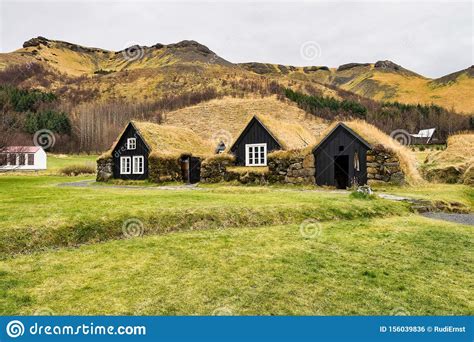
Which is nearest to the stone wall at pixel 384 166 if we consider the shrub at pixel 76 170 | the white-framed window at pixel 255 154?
the white-framed window at pixel 255 154

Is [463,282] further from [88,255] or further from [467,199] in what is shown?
[467,199]

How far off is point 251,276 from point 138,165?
107 feet

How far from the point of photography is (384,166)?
27.4 m

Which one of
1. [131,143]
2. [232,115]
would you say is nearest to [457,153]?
[131,143]

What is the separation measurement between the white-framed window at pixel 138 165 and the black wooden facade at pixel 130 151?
232mm

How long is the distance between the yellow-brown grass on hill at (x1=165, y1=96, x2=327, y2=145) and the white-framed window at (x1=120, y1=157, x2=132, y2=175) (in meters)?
62.4

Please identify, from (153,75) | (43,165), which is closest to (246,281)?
(43,165)

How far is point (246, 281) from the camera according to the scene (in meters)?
8.62

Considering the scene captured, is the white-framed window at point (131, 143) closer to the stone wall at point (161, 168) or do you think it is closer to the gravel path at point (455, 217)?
the stone wall at point (161, 168)

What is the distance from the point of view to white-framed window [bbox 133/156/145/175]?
3934cm

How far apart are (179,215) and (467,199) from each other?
58.3 ft

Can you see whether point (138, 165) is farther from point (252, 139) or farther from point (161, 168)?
point (252, 139)

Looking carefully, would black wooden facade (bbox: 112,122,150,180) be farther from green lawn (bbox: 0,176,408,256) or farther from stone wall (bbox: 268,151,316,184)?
green lawn (bbox: 0,176,408,256)

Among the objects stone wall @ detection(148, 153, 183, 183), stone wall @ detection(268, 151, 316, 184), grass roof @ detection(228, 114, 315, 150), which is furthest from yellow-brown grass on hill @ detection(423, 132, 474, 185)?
stone wall @ detection(148, 153, 183, 183)
